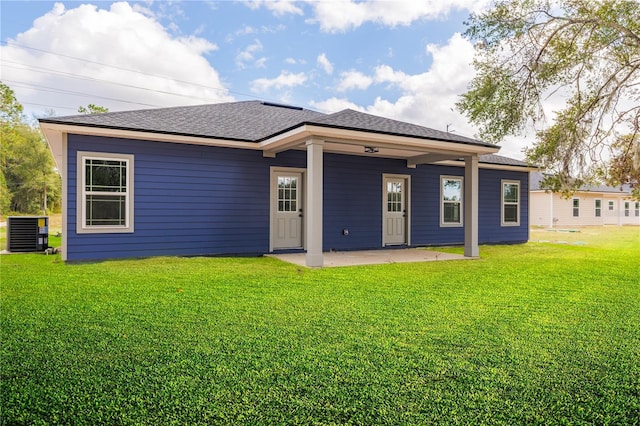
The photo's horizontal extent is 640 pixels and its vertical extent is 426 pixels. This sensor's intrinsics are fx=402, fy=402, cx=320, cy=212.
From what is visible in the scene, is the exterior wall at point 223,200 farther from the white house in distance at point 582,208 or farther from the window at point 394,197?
the white house in distance at point 582,208

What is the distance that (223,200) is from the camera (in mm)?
9047

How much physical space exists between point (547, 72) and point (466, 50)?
238 centimetres

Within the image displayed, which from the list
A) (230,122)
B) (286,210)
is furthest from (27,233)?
(286,210)

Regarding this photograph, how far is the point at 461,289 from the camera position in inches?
217

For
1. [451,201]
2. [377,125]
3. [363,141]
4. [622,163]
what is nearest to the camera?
[363,141]

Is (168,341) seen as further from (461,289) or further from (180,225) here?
(180,225)

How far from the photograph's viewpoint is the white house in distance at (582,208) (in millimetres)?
25547

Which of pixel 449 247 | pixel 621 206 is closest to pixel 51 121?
pixel 449 247

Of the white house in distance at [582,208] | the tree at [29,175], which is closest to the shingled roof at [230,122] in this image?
the white house in distance at [582,208]

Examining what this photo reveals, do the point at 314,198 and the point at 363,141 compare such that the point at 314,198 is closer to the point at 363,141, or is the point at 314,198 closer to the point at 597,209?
the point at 363,141

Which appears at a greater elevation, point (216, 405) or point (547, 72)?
point (547, 72)

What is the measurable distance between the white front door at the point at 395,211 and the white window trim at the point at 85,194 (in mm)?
6272

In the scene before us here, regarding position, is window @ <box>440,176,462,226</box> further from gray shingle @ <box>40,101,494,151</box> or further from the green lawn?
the green lawn

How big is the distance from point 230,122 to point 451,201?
22.4 feet
